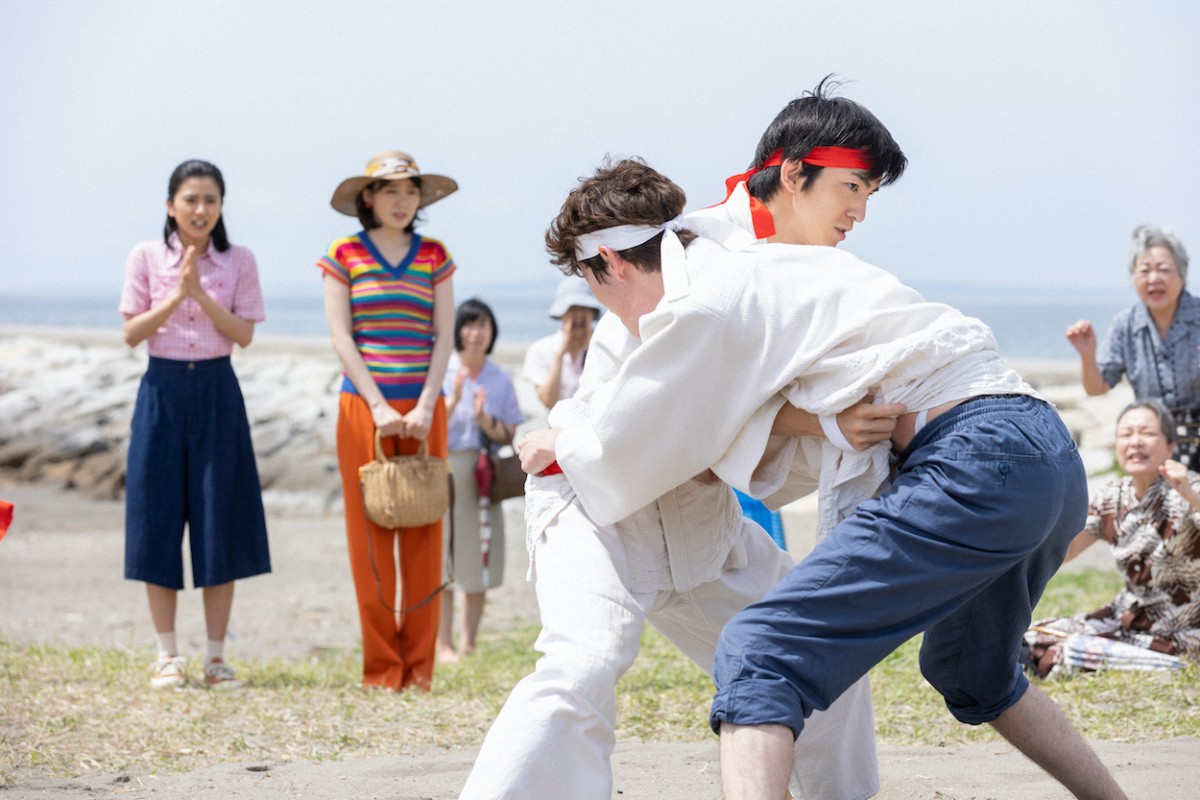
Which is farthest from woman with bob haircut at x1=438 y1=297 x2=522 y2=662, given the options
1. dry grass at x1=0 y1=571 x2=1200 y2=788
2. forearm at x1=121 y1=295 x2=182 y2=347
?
forearm at x1=121 y1=295 x2=182 y2=347

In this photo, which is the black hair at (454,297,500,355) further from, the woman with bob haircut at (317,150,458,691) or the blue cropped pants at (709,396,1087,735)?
the blue cropped pants at (709,396,1087,735)

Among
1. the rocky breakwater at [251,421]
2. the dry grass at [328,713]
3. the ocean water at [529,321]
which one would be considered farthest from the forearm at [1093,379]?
the ocean water at [529,321]

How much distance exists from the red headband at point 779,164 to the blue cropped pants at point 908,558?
2.37ft

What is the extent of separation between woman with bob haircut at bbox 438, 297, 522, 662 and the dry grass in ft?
3.69

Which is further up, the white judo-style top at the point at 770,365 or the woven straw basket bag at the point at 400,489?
the white judo-style top at the point at 770,365

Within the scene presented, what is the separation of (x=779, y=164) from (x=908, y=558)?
1120 mm

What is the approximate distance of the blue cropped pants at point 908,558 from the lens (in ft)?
8.00

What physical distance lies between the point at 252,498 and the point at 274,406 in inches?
438

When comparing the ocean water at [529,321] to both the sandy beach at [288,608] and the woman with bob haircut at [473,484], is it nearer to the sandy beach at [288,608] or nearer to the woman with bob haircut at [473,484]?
the sandy beach at [288,608]

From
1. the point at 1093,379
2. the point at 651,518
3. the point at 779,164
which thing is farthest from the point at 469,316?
the point at 651,518

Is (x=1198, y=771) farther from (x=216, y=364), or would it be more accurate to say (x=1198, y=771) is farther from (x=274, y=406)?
(x=274, y=406)

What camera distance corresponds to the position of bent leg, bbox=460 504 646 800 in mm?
2662

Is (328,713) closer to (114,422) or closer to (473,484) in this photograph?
(473,484)

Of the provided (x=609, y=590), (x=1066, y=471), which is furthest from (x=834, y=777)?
(x=1066, y=471)
